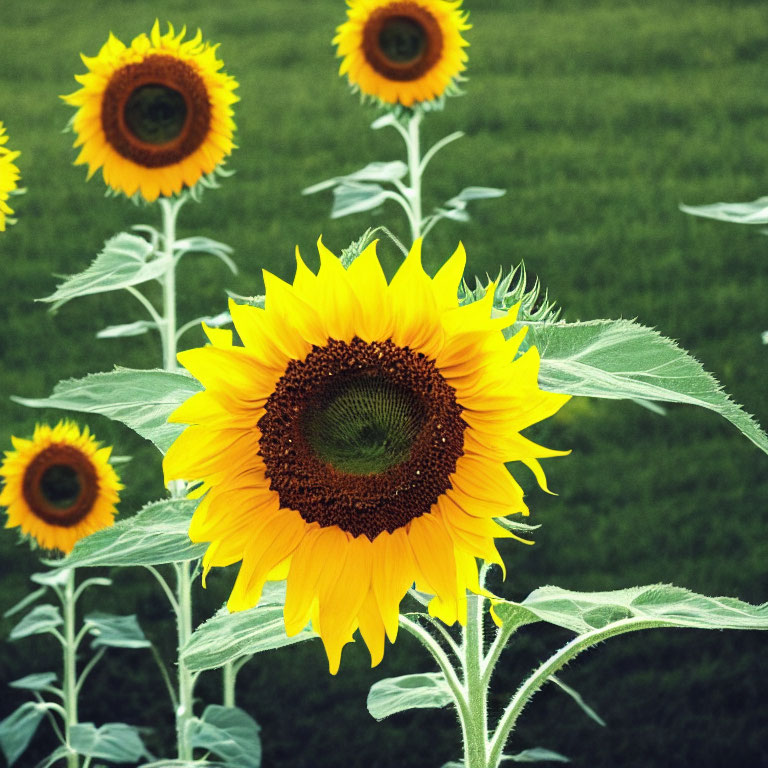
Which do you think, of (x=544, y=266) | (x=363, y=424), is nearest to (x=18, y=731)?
(x=363, y=424)

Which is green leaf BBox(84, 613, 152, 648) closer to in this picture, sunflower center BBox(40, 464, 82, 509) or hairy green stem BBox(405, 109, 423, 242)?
sunflower center BBox(40, 464, 82, 509)

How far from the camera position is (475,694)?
0.75 m

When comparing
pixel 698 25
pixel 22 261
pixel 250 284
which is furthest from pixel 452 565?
pixel 698 25

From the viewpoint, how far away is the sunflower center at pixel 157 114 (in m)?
1.66

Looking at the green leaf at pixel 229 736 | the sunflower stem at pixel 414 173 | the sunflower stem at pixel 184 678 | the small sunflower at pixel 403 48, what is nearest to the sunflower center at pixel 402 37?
the small sunflower at pixel 403 48

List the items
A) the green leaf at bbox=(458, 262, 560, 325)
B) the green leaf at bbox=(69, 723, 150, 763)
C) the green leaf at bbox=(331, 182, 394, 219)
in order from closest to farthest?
1. the green leaf at bbox=(458, 262, 560, 325)
2. the green leaf at bbox=(69, 723, 150, 763)
3. the green leaf at bbox=(331, 182, 394, 219)

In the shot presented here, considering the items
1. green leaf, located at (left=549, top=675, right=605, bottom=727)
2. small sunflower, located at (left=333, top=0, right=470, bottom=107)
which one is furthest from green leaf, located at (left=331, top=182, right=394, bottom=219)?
green leaf, located at (left=549, top=675, right=605, bottom=727)

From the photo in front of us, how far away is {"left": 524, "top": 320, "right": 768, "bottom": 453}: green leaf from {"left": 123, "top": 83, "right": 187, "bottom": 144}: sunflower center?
118 cm

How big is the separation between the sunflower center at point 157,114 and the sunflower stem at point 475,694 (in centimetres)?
111

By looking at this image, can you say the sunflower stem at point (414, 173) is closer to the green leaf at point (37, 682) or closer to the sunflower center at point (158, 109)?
the sunflower center at point (158, 109)

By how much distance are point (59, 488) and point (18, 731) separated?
37 centimetres

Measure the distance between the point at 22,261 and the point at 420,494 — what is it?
2.63 metres

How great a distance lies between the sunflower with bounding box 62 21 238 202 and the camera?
166 cm

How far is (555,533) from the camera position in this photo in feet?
7.62
